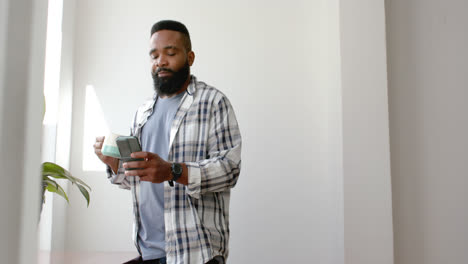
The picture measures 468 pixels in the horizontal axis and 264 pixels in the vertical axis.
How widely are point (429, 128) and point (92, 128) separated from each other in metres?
2.12

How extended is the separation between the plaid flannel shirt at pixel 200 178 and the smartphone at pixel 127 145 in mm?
211

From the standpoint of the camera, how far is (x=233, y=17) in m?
2.58

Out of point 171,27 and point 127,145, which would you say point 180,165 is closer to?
point 127,145

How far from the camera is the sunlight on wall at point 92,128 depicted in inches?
97.1

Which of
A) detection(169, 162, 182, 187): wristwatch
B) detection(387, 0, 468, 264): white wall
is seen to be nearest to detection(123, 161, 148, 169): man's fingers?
detection(169, 162, 182, 187): wristwatch

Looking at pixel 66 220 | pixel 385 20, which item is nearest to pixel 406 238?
pixel 385 20

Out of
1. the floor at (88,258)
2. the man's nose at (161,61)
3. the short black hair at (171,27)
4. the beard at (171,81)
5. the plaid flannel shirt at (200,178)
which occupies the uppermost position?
the short black hair at (171,27)

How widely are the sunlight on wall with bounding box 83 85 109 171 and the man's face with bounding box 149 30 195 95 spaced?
3.17ft

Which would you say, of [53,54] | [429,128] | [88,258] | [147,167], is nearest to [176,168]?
[147,167]

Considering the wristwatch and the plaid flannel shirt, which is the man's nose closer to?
the plaid flannel shirt

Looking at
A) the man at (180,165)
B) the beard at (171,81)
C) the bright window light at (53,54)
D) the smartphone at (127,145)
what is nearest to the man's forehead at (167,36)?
the man at (180,165)

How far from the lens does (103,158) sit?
1516mm

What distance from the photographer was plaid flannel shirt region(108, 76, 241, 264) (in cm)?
136

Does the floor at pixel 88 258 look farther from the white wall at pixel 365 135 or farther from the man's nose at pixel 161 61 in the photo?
the white wall at pixel 365 135
